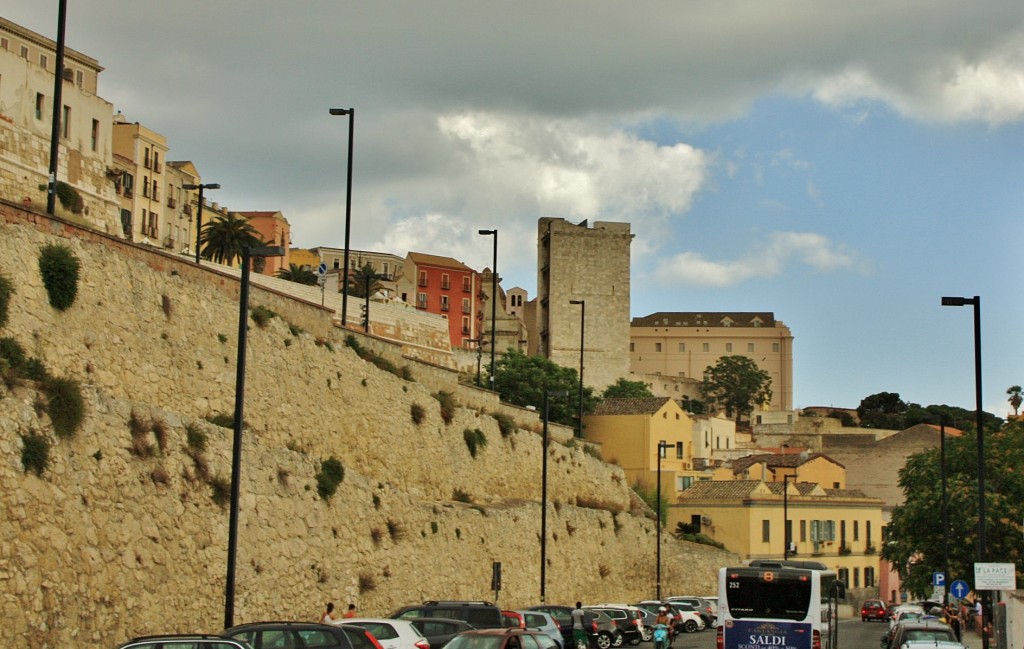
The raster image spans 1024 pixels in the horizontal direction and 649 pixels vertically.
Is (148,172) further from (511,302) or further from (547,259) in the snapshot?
(511,302)

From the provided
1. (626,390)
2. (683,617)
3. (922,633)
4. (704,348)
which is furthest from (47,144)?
(704,348)

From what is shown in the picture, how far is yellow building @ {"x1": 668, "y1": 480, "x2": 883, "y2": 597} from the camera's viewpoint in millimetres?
79250

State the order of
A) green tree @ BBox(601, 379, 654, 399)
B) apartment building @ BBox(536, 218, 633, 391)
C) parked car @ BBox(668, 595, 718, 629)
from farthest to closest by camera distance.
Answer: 1. apartment building @ BBox(536, 218, 633, 391)
2. green tree @ BBox(601, 379, 654, 399)
3. parked car @ BBox(668, 595, 718, 629)

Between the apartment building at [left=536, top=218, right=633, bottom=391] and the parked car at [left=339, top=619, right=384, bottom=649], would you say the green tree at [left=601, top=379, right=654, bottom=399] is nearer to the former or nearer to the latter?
the apartment building at [left=536, top=218, right=633, bottom=391]

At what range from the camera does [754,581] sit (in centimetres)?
2952

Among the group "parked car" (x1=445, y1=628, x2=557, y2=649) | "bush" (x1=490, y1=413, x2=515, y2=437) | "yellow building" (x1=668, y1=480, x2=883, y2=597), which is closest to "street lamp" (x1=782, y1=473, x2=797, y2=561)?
"yellow building" (x1=668, y1=480, x2=883, y2=597)

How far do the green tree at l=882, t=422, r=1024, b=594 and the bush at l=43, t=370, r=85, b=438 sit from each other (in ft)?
127

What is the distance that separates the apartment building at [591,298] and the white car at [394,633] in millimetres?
102997

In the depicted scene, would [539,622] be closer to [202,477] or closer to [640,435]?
[202,477]

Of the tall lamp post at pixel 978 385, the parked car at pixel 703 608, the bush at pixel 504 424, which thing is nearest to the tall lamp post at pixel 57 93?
the tall lamp post at pixel 978 385

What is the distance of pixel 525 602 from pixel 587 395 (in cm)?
5293

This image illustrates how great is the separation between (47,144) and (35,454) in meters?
14.7

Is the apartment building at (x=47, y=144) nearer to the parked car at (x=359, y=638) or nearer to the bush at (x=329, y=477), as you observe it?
the bush at (x=329, y=477)

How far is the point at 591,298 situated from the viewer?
132m
